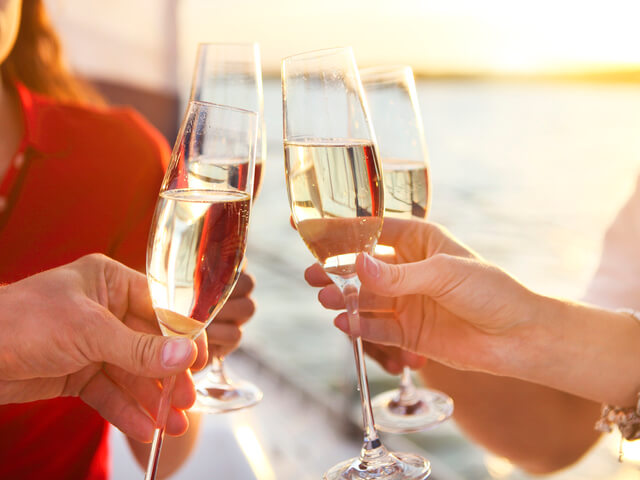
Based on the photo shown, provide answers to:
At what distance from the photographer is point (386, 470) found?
842mm

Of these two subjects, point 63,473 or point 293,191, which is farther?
point 63,473

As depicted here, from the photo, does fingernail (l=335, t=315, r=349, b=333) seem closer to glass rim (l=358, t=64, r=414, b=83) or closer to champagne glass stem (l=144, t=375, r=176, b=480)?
champagne glass stem (l=144, t=375, r=176, b=480)

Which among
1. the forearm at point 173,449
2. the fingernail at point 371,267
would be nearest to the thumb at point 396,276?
the fingernail at point 371,267

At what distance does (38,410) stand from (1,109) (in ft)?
2.67

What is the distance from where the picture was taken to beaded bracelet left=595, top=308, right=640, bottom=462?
1.10m

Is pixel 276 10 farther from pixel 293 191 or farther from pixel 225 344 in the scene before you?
pixel 293 191

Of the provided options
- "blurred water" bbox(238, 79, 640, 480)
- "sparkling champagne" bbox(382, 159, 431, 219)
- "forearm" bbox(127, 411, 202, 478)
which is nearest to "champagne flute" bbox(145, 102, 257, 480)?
"blurred water" bbox(238, 79, 640, 480)

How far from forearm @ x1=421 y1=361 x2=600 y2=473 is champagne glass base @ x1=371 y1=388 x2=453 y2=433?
4 centimetres

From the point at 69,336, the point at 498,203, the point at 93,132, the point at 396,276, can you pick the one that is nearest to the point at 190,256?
the point at 69,336

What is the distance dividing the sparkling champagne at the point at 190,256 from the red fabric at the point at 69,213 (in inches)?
28.2

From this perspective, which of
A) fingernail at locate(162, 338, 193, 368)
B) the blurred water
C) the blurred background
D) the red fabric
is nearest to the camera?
fingernail at locate(162, 338, 193, 368)

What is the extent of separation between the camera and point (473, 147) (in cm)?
1722

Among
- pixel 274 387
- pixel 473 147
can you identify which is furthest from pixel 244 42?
pixel 473 147

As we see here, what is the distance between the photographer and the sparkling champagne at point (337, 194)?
2.73ft
